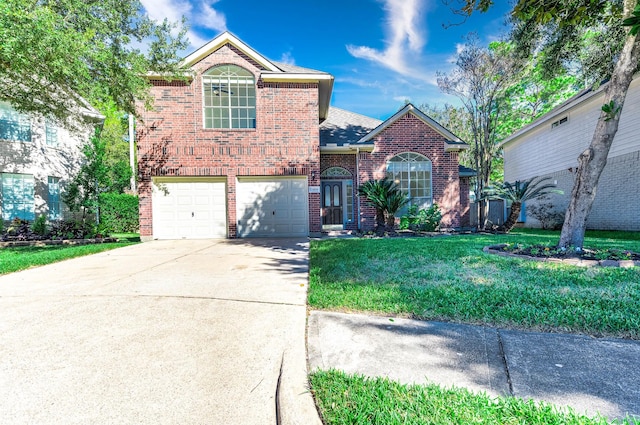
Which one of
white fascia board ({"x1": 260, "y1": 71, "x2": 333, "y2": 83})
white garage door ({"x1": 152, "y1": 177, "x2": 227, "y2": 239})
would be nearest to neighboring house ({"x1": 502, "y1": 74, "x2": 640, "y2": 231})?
white fascia board ({"x1": 260, "y1": 71, "x2": 333, "y2": 83})

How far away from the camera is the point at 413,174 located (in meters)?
12.1

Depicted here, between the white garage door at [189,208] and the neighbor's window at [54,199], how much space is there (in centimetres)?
681

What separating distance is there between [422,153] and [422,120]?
4.42 ft

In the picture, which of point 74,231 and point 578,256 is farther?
point 74,231

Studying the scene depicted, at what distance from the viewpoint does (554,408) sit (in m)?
1.67

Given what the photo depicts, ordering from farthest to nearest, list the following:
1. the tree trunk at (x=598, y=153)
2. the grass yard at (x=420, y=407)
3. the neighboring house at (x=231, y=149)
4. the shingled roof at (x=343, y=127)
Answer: the shingled roof at (x=343, y=127) < the neighboring house at (x=231, y=149) < the tree trunk at (x=598, y=153) < the grass yard at (x=420, y=407)

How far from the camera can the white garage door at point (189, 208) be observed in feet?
34.5

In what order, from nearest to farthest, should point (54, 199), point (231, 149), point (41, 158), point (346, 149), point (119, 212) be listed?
point (231, 149)
point (346, 149)
point (41, 158)
point (54, 199)
point (119, 212)

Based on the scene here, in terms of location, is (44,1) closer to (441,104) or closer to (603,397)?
(603,397)

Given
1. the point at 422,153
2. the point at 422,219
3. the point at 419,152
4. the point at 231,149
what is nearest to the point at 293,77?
the point at 231,149

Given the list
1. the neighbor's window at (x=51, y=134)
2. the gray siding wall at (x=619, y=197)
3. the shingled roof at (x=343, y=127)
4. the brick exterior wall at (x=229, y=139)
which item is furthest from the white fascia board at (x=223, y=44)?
the gray siding wall at (x=619, y=197)

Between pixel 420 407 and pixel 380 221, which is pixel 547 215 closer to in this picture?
pixel 380 221

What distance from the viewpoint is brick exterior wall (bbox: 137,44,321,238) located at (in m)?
10.3

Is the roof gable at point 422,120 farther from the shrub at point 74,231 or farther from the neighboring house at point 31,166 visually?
the neighboring house at point 31,166
